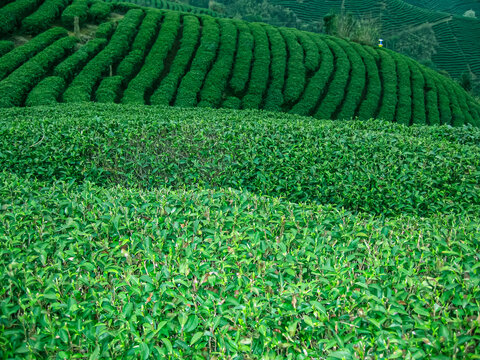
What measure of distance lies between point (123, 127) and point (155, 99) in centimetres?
1102

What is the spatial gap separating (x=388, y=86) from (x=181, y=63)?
45.4ft

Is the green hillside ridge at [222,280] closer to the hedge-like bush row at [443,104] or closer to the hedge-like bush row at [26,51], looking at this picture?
the hedge-like bush row at [26,51]

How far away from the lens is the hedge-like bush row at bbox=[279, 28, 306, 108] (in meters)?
18.7

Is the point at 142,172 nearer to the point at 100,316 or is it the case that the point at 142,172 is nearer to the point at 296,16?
the point at 100,316

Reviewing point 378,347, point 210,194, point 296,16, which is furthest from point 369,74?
point 296,16

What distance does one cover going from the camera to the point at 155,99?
16.0 metres

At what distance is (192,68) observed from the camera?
18.5 metres

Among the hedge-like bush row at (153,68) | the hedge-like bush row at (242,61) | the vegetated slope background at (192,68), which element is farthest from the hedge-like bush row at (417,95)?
Result: the hedge-like bush row at (153,68)

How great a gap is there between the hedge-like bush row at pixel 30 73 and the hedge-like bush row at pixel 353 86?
15.5 meters

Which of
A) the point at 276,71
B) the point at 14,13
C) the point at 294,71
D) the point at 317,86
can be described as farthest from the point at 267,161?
the point at 14,13

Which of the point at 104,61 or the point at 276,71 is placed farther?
the point at 276,71

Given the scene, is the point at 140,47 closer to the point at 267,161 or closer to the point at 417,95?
the point at 267,161

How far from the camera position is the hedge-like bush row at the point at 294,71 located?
61.2 feet

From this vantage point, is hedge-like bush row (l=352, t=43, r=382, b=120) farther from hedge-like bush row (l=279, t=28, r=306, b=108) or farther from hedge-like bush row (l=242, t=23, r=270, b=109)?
hedge-like bush row (l=242, t=23, r=270, b=109)
